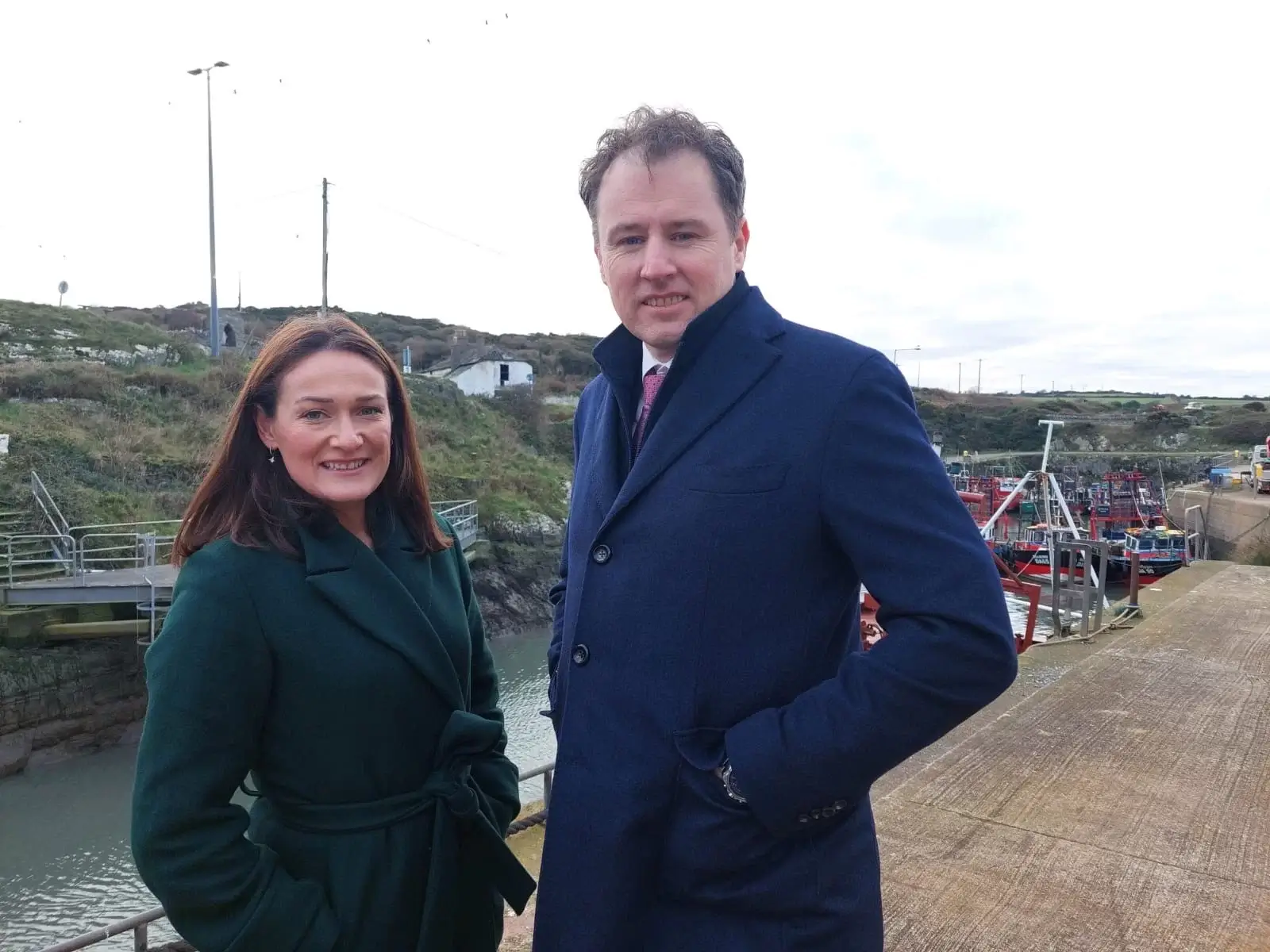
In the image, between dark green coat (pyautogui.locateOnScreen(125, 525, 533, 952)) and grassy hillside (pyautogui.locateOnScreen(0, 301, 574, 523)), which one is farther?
grassy hillside (pyautogui.locateOnScreen(0, 301, 574, 523))

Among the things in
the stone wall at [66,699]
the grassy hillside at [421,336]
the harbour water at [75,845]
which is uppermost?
the grassy hillside at [421,336]

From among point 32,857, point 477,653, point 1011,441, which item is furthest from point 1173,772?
point 1011,441

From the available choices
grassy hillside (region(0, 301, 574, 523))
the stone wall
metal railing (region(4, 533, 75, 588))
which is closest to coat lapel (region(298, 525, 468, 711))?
grassy hillside (region(0, 301, 574, 523))

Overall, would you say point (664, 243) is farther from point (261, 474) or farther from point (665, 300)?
point (261, 474)

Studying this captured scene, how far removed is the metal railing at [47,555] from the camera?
10.3 m

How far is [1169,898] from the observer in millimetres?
2643

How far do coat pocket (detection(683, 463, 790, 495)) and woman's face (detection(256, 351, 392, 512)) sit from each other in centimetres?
61

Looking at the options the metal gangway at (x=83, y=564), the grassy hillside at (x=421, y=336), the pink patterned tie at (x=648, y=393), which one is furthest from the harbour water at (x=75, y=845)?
the grassy hillside at (x=421, y=336)

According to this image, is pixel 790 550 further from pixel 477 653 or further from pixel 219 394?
pixel 219 394

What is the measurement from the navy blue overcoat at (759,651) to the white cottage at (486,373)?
1336 inches

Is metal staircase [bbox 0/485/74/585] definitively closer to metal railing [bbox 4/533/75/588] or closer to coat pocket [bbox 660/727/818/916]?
metal railing [bbox 4/533/75/588]

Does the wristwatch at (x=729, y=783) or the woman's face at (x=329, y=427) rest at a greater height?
the woman's face at (x=329, y=427)

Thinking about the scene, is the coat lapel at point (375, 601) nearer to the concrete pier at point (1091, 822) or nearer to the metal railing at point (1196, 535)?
the concrete pier at point (1091, 822)

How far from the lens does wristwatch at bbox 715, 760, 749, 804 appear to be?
3.87ft
